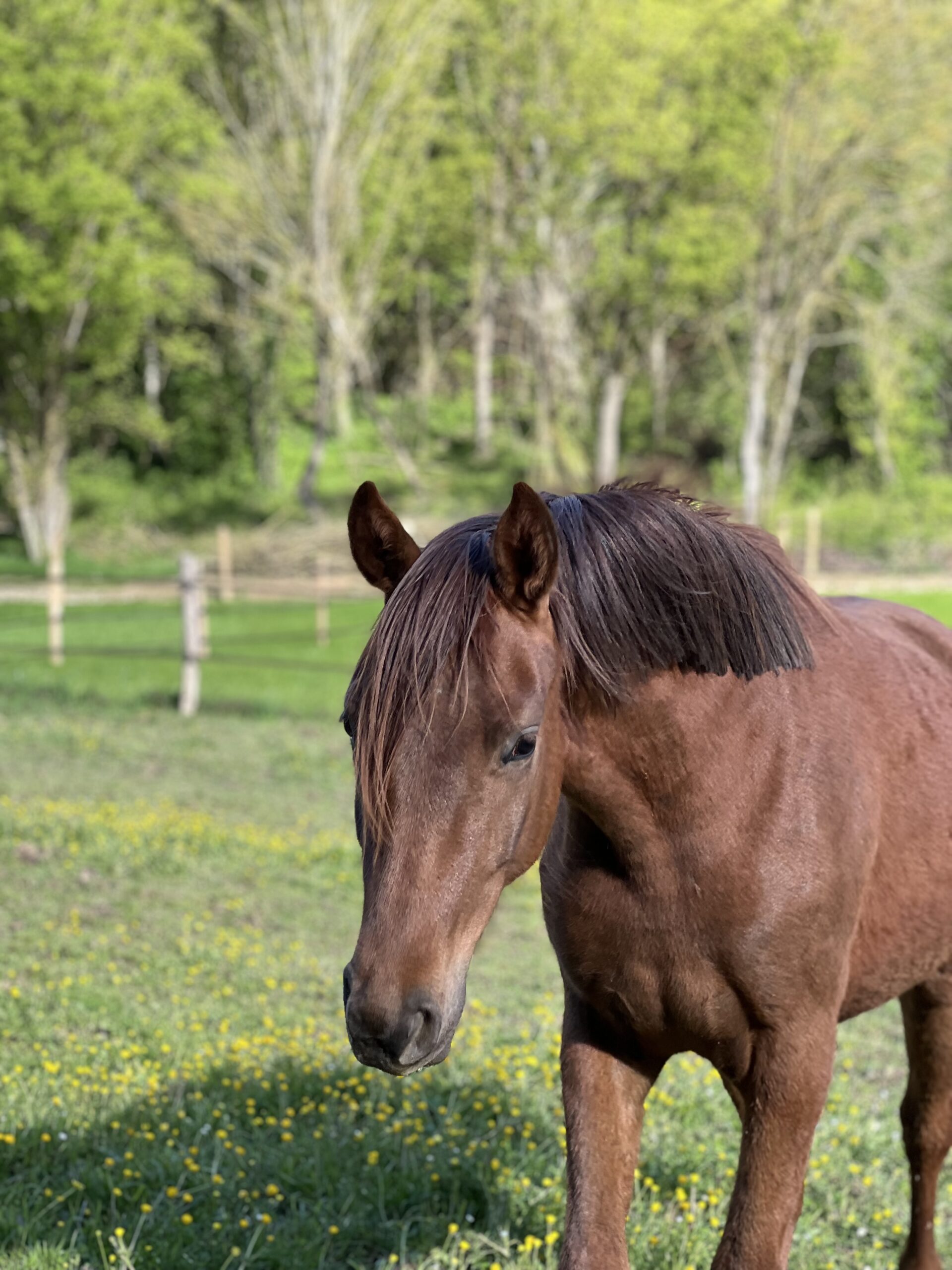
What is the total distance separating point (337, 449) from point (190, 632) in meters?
24.9

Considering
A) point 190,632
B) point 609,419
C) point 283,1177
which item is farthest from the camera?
point 609,419

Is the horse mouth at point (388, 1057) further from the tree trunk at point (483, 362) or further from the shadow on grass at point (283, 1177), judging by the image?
the tree trunk at point (483, 362)

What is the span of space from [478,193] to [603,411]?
6568 millimetres

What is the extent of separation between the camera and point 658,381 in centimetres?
3938

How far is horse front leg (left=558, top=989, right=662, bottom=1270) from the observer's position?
2615 mm

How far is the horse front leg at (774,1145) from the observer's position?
8.59 feet

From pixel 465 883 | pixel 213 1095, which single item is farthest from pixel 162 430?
pixel 465 883

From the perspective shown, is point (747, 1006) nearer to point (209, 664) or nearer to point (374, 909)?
point (374, 909)

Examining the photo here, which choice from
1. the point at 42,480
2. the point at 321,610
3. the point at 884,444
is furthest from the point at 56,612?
the point at 884,444

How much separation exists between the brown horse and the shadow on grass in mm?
1187

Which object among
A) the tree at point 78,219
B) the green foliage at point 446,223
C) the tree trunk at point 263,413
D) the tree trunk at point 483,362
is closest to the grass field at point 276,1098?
the tree at point 78,219

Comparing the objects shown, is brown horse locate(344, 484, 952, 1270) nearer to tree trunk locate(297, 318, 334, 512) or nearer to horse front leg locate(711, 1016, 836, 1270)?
horse front leg locate(711, 1016, 836, 1270)

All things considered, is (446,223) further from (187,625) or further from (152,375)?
(187,625)

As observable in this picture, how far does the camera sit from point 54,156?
29.5 meters
